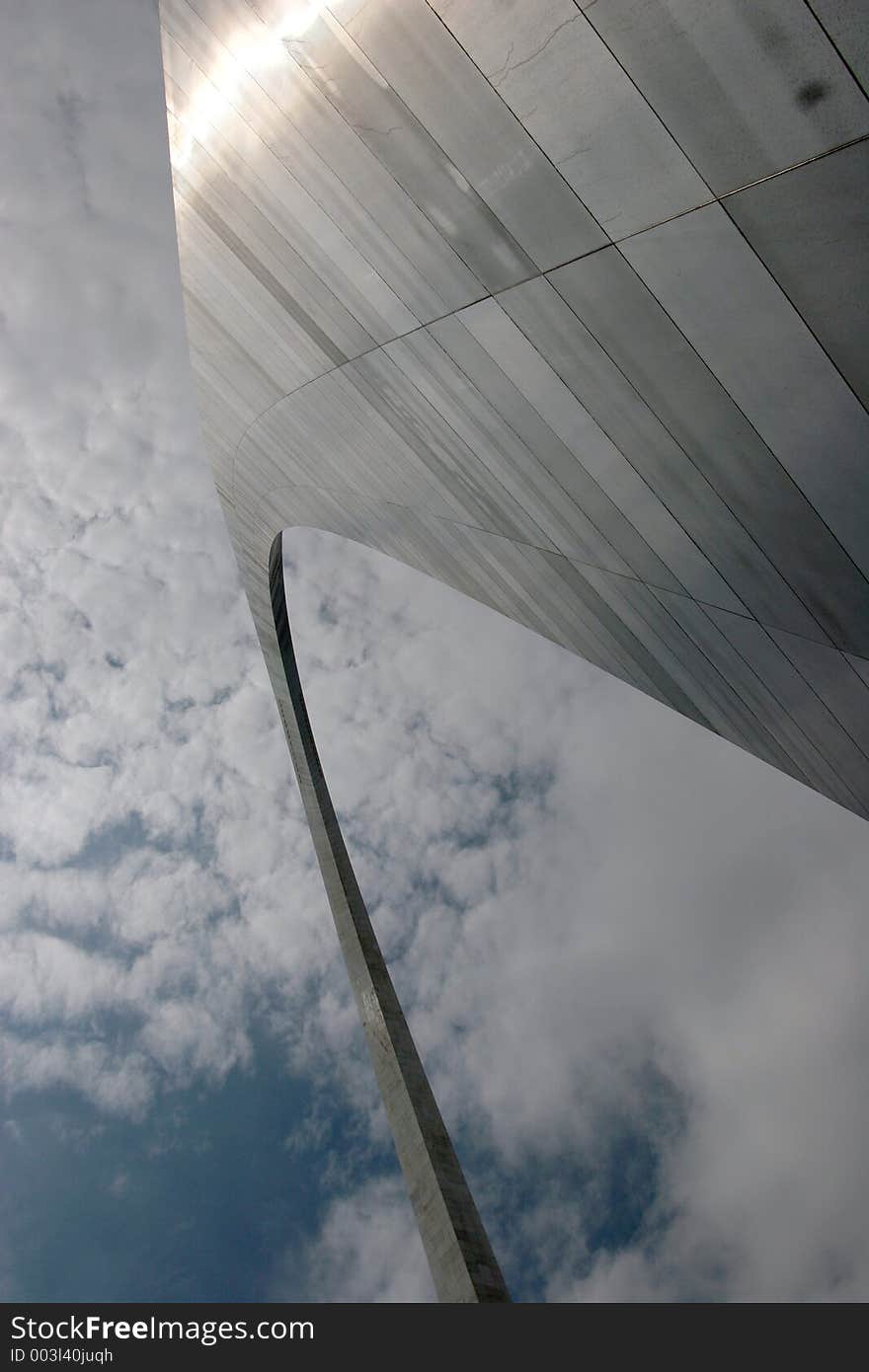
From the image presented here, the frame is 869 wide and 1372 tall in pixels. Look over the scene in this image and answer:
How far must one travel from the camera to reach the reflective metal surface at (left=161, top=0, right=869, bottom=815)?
5438mm

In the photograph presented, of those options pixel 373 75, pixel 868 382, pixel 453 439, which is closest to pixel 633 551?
pixel 453 439

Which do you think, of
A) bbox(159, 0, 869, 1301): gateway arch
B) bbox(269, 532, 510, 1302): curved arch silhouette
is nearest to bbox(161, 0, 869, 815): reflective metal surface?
bbox(159, 0, 869, 1301): gateway arch

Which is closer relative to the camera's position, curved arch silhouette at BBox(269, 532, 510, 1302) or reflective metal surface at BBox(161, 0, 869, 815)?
reflective metal surface at BBox(161, 0, 869, 815)

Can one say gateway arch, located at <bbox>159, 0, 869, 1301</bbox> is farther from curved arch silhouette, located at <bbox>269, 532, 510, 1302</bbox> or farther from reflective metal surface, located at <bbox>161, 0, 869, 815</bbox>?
curved arch silhouette, located at <bbox>269, 532, 510, 1302</bbox>

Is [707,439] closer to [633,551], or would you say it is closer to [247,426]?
[633,551]

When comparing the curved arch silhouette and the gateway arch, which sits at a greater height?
the gateway arch

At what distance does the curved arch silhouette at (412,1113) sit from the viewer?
15648mm

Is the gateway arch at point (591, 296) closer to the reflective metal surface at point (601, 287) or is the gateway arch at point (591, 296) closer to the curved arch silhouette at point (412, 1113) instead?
the reflective metal surface at point (601, 287)

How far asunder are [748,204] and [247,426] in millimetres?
20259

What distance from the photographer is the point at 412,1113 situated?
2030cm

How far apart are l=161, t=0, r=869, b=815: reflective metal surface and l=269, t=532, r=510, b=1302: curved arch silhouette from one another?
1100 centimetres

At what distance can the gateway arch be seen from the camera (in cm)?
546

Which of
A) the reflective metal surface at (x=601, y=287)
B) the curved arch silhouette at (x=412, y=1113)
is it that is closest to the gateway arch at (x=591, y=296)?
the reflective metal surface at (x=601, y=287)

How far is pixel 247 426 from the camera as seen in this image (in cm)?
2394
